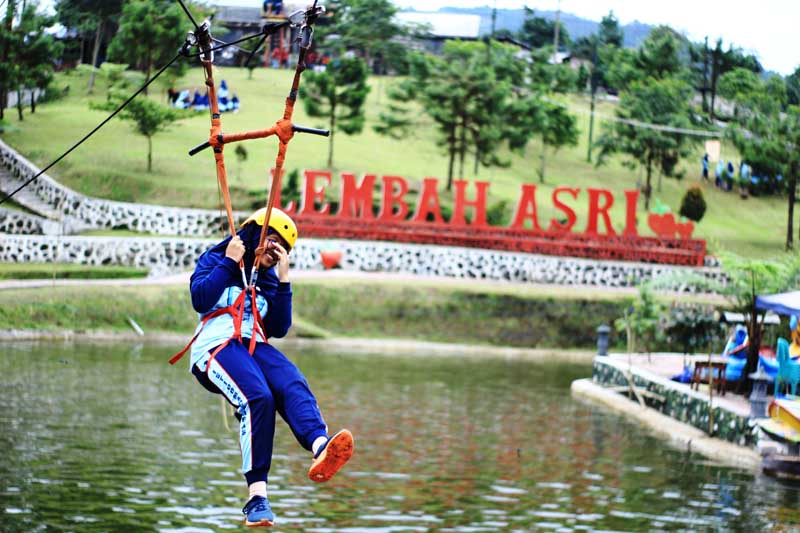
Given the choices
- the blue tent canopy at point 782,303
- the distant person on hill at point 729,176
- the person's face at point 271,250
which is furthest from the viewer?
the distant person on hill at point 729,176

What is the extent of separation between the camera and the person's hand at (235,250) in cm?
985

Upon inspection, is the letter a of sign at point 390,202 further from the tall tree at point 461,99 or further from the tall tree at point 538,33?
the tall tree at point 538,33

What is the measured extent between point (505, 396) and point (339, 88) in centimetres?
3319

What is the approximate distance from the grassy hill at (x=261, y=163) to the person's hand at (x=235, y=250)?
1392 inches

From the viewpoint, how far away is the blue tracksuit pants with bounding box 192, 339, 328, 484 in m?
9.40

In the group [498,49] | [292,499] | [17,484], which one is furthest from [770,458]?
[498,49]

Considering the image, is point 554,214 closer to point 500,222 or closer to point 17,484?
point 500,222

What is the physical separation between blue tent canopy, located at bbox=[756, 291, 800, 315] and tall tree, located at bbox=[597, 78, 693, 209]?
3931cm

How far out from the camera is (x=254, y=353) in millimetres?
9875

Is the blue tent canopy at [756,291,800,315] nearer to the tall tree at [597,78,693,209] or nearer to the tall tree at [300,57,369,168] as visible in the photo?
the tall tree at [300,57,369,168]

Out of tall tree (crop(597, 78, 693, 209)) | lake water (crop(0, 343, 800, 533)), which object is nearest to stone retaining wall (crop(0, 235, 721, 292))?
lake water (crop(0, 343, 800, 533))

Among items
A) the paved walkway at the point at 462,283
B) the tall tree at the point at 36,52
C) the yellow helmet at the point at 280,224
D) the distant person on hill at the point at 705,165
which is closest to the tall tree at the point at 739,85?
the distant person on hill at the point at 705,165

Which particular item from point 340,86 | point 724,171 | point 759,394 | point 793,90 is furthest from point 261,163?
point 759,394

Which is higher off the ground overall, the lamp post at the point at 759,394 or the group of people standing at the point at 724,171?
the group of people standing at the point at 724,171
